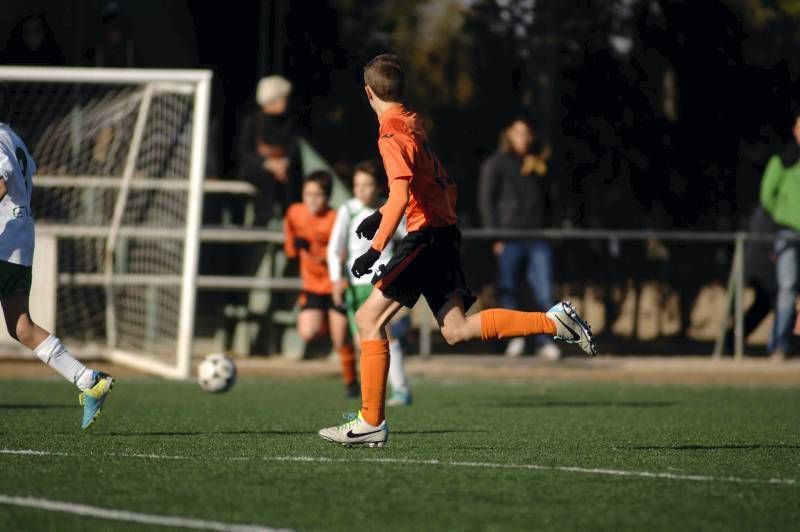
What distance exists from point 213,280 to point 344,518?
1019 cm

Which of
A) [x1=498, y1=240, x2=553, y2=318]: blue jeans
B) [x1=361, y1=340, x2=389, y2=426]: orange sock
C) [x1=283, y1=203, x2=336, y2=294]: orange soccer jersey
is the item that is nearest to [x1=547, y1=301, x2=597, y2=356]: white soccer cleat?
[x1=361, y1=340, x2=389, y2=426]: orange sock

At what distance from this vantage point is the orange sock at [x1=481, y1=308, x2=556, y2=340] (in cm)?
817

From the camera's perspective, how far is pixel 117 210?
1561cm

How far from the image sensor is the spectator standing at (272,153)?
15797mm

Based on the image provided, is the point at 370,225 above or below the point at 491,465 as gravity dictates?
above

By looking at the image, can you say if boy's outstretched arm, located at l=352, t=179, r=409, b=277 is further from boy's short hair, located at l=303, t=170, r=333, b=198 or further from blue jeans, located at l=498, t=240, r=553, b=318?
blue jeans, located at l=498, t=240, r=553, b=318

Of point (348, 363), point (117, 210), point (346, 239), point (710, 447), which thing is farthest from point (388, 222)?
point (117, 210)

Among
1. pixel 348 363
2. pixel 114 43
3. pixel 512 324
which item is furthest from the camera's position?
pixel 114 43

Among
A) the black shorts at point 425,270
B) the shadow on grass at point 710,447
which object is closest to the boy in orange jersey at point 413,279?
the black shorts at point 425,270

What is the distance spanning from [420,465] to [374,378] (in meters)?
0.92

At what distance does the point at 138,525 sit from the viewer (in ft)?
18.0

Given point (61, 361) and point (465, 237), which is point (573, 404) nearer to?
point (61, 361)

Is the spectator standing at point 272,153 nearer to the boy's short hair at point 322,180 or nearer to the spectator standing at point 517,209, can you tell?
the spectator standing at point 517,209

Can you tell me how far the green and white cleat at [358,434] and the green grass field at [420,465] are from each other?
10 cm
